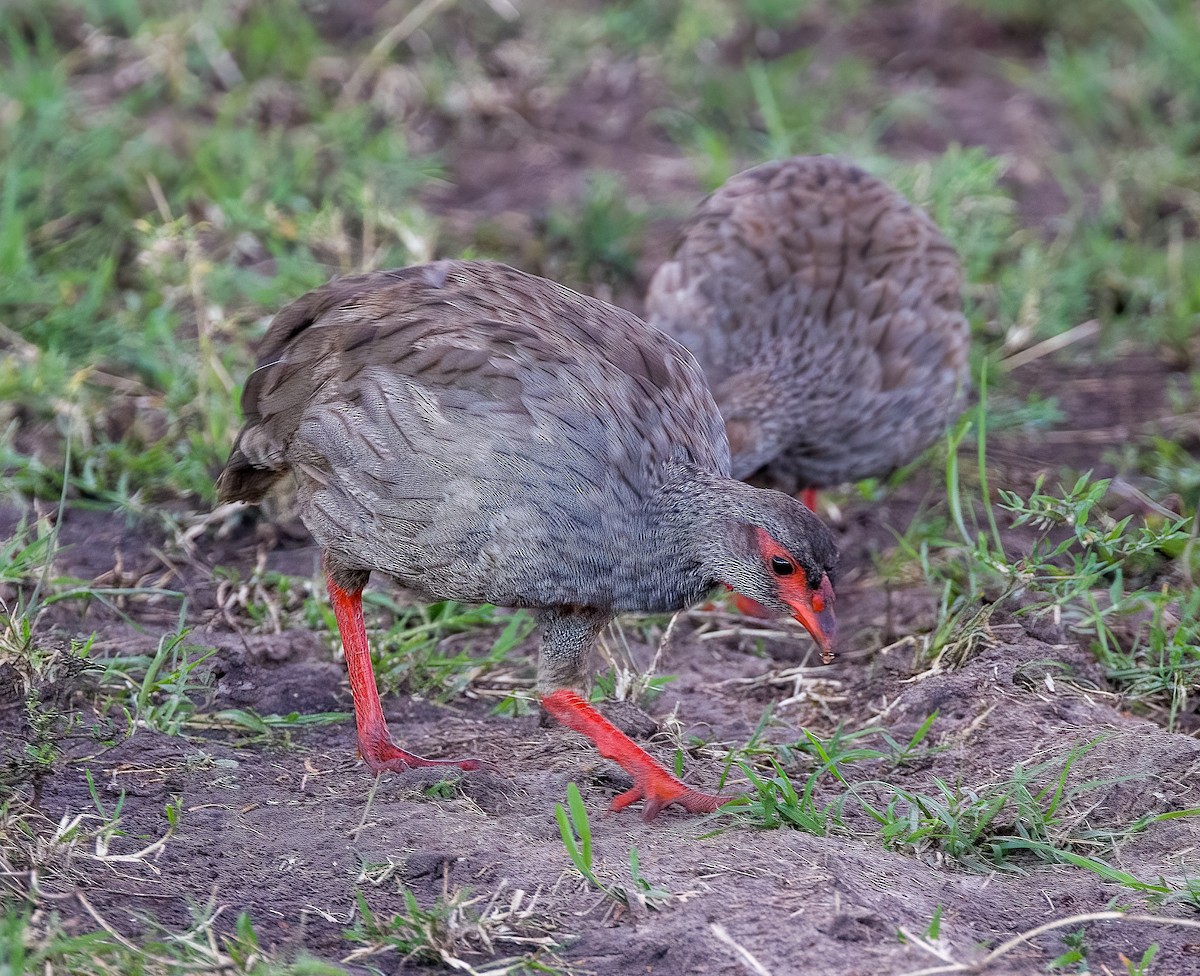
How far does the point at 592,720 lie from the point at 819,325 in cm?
208

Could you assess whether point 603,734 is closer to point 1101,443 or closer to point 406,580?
point 406,580

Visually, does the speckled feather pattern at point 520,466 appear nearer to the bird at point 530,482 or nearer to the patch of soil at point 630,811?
the bird at point 530,482

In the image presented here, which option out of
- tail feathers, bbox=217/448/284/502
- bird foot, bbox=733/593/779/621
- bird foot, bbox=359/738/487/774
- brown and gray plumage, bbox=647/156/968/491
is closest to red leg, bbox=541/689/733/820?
bird foot, bbox=359/738/487/774

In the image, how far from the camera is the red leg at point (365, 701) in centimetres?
411

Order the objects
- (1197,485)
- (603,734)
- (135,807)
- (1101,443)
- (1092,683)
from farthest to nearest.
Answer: (1101,443), (1197,485), (1092,683), (603,734), (135,807)

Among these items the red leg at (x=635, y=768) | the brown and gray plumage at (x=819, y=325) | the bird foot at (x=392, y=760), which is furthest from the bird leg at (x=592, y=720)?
the brown and gray plumage at (x=819, y=325)

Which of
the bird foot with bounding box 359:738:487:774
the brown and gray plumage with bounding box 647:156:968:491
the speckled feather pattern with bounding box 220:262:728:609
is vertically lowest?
the bird foot with bounding box 359:738:487:774

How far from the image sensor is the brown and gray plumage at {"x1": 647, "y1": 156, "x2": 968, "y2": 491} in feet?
18.0

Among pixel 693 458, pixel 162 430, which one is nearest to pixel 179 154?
pixel 162 430

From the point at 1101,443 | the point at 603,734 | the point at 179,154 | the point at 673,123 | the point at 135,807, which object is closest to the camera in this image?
the point at 135,807

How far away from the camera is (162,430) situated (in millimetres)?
5613

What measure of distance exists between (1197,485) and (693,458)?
2.24m

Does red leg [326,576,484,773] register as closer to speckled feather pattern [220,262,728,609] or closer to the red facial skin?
speckled feather pattern [220,262,728,609]

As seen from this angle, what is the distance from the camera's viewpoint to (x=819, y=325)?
5.59 m
